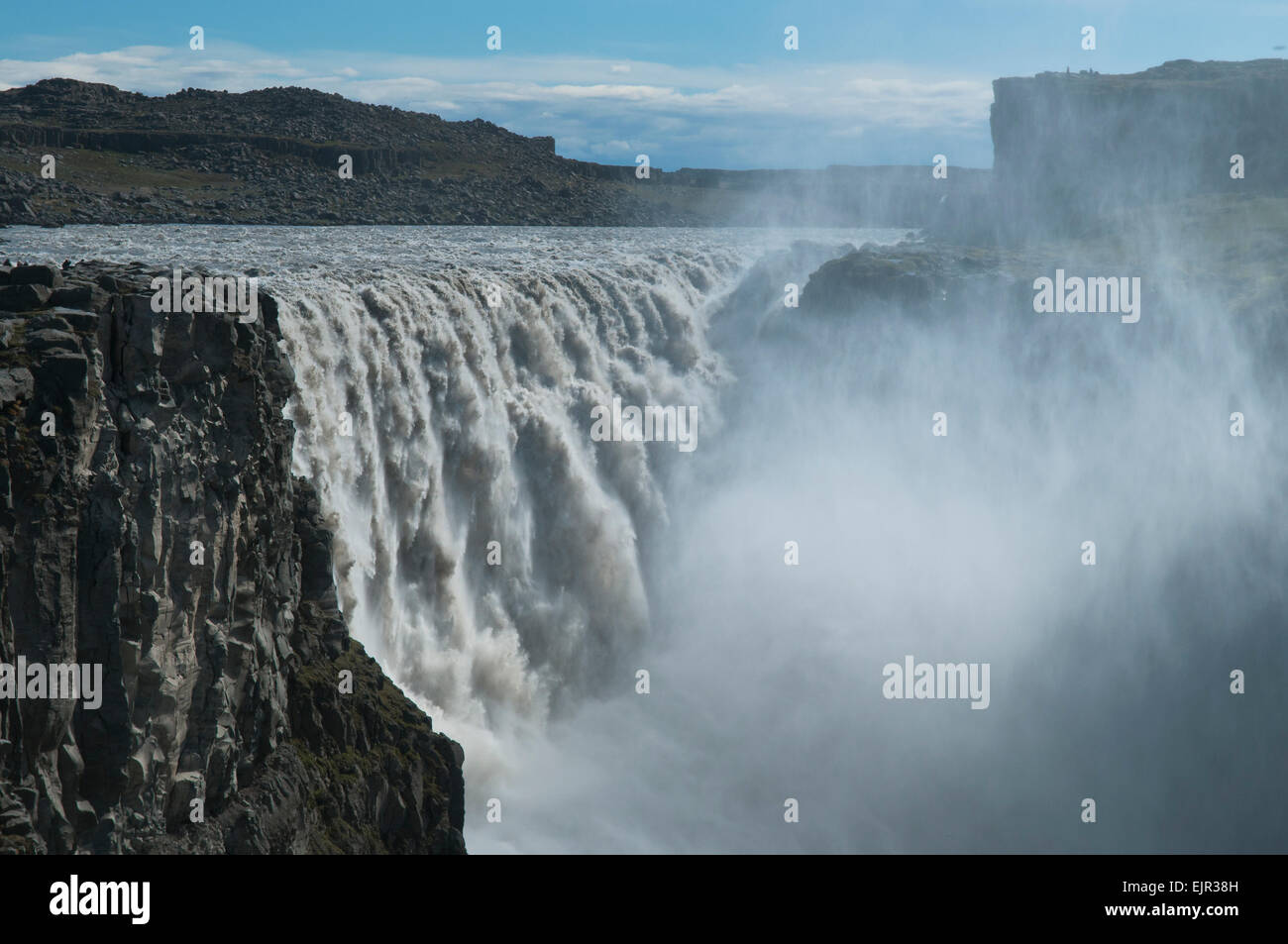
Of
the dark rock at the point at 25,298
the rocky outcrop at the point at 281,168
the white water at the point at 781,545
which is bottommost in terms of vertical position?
the white water at the point at 781,545

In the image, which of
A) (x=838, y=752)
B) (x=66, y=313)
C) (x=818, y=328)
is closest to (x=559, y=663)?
(x=838, y=752)

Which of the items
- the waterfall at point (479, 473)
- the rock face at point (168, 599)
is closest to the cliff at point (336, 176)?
the waterfall at point (479, 473)

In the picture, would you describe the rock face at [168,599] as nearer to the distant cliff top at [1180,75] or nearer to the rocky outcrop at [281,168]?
the rocky outcrop at [281,168]

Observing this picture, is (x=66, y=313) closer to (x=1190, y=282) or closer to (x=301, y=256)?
(x=301, y=256)

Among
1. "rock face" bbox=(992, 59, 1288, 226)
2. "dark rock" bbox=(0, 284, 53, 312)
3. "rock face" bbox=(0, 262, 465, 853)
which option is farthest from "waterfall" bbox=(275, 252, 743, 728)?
"rock face" bbox=(992, 59, 1288, 226)

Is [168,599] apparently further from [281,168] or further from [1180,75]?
[1180,75]
